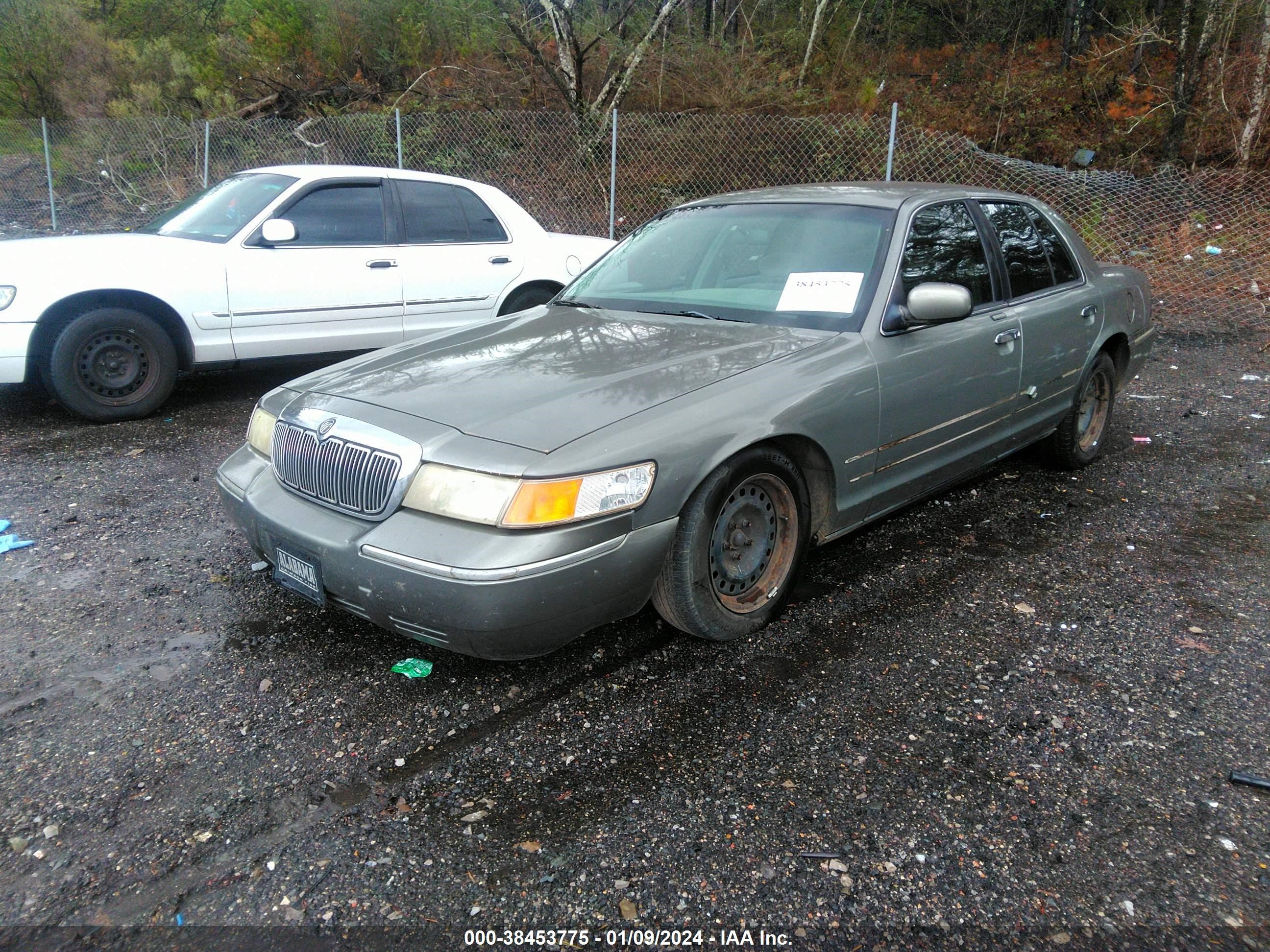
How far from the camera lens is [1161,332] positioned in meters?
9.34

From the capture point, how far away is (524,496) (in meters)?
2.60

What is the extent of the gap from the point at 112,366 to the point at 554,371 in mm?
4057

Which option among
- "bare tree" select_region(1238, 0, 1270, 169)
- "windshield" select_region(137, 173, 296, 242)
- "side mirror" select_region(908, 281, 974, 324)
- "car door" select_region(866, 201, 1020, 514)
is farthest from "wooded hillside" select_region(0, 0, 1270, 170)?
"side mirror" select_region(908, 281, 974, 324)

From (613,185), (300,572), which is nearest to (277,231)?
(300,572)

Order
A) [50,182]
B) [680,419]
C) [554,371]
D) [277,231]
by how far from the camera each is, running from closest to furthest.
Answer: [680,419] < [554,371] < [277,231] < [50,182]

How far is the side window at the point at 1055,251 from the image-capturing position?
4.67m

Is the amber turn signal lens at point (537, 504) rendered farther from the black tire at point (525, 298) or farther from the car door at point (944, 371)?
the black tire at point (525, 298)

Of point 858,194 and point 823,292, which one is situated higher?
point 858,194

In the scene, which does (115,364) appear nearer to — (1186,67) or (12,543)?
(12,543)

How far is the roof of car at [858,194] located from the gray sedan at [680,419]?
0.08 ft

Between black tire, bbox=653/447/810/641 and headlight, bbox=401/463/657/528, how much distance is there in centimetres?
27

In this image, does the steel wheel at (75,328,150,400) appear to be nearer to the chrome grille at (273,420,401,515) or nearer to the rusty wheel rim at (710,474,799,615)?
the chrome grille at (273,420,401,515)

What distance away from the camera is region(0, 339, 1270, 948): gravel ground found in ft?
6.94

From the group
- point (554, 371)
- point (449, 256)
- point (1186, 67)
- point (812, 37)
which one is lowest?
point (554, 371)
